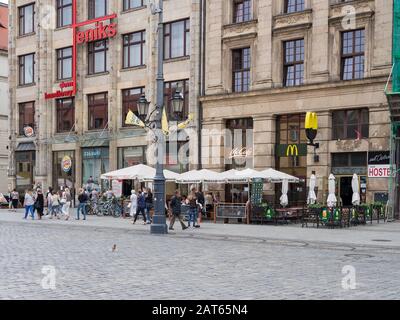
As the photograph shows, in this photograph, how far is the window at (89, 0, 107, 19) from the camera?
141 ft

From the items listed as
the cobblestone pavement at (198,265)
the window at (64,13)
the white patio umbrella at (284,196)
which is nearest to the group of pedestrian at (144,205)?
the cobblestone pavement at (198,265)

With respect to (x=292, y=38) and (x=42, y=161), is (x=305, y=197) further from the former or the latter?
(x=42, y=161)

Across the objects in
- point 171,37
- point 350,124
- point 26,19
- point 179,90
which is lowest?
point 350,124

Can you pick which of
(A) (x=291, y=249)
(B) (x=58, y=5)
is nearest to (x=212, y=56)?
(B) (x=58, y=5)

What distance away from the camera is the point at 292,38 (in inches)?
1316

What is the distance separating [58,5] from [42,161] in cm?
1182

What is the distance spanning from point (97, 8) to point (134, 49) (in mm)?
5238

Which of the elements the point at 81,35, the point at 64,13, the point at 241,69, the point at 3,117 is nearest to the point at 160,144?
the point at 241,69

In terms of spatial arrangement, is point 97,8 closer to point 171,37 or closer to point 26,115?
point 171,37

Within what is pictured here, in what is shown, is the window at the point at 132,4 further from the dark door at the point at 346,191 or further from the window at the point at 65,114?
the dark door at the point at 346,191

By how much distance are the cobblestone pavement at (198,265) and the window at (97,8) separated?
77.6ft

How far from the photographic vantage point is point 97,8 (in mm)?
43562

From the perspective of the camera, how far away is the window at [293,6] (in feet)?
109

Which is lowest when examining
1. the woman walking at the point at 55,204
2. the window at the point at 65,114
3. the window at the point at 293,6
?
the woman walking at the point at 55,204
